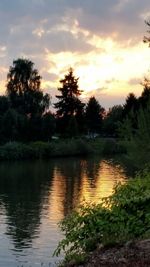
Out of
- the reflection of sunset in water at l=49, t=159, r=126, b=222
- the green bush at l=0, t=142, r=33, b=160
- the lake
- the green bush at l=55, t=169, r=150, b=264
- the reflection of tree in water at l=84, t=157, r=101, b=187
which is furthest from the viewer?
the green bush at l=0, t=142, r=33, b=160

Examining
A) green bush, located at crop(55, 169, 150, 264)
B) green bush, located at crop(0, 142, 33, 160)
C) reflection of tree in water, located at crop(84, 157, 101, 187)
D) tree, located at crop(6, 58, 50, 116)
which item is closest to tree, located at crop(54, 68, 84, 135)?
tree, located at crop(6, 58, 50, 116)

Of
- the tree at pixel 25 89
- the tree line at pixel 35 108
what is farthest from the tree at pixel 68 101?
the tree at pixel 25 89

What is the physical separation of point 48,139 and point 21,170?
25.5 metres

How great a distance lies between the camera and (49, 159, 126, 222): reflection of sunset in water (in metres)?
31.3

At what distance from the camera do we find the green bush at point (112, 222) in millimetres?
8070

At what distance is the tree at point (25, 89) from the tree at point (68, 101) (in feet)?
36.1

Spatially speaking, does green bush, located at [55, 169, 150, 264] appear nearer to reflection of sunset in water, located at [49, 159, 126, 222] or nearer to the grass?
reflection of sunset in water, located at [49, 159, 126, 222]

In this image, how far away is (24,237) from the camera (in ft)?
73.9

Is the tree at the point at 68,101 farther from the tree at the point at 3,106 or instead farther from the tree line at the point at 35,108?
the tree at the point at 3,106

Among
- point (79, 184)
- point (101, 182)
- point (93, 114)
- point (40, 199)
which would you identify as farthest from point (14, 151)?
point (40, 199)

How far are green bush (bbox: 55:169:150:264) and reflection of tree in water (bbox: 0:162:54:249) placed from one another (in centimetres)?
1242

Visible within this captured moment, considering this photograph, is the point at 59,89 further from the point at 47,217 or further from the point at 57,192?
the point at 47,217

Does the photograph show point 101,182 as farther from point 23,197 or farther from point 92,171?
point 92,171

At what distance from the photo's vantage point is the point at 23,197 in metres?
35.3
